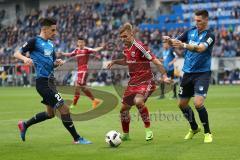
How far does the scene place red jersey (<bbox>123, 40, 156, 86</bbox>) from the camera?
12.8 m

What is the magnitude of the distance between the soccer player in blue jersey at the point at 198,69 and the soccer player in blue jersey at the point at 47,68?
2259 millimetres

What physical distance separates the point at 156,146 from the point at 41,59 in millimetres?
2881

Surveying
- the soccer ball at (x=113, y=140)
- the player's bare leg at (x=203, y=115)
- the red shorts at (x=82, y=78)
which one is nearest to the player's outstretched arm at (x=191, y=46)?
the player's bare leg at (x=203, y=115)

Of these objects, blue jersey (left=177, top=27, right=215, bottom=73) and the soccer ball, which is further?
blue jersey (left=177, top=27, right=215, bottom=73)

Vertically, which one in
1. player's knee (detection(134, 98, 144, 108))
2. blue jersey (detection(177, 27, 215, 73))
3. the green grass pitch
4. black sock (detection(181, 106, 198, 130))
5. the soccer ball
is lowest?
the green grass pitch

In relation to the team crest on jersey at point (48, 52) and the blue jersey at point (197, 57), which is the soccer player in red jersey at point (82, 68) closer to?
the team crest on jersey at point (48, 52)

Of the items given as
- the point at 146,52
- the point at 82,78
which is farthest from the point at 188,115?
the point at 82,78

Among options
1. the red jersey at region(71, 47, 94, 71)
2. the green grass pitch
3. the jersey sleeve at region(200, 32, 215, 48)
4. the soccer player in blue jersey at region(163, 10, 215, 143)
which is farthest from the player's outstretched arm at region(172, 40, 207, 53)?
the red jersey at region(71, 47, 94, 71)

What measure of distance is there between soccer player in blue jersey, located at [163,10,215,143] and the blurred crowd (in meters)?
31.3

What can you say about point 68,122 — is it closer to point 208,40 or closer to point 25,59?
point 25,59

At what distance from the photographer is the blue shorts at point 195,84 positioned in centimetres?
Result: 1213

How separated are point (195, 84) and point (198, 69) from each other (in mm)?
311

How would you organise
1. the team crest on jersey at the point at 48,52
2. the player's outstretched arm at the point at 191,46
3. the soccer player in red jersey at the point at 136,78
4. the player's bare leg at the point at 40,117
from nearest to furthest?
the player's outstretched arm at the point at 191,46, the team crest on jersey at the point at 48,52, the player's bare leg at the point at 40,117, the soccer player in red jersey at the point at 136,78

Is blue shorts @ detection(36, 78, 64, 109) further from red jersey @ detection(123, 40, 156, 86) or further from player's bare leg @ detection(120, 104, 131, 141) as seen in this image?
red jersey @ detection(123, 40, 156, 86)
